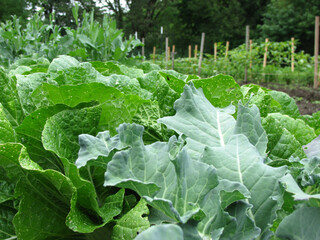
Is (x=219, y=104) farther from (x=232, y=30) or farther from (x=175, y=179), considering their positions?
(x=232, y=30)

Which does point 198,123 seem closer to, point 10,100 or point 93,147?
point 93,147

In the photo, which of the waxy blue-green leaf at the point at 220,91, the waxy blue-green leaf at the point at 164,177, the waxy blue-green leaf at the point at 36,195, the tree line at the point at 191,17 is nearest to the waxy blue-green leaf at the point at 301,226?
the waxy blue-green leaf at the point at 164,177

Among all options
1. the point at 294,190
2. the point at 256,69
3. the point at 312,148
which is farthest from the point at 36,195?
the point at 256,69

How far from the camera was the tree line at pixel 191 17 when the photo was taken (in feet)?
114

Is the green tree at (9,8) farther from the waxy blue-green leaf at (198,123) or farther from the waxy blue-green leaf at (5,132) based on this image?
the waxy blue-green leaf at (198,123)

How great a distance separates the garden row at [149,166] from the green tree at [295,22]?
1351 inches

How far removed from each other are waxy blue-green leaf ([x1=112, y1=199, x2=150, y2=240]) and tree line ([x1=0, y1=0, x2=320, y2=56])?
118 ft

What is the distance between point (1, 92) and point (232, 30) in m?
42.4

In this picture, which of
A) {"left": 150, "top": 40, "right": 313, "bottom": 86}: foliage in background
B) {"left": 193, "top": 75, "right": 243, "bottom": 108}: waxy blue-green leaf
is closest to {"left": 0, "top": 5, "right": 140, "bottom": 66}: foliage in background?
{"left": 193, "top": 75, "right": 243, "bottom": 108}: waxy blue-green leaf

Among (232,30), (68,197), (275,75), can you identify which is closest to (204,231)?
(68,197)

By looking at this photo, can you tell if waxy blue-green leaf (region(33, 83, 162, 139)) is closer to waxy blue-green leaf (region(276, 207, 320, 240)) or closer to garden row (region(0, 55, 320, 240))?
garden row (region(0, 55, 320, 240))

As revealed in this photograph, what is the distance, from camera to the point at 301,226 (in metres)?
0.56

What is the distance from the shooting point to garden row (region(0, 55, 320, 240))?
615mm

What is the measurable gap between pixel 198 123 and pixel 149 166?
245mm
